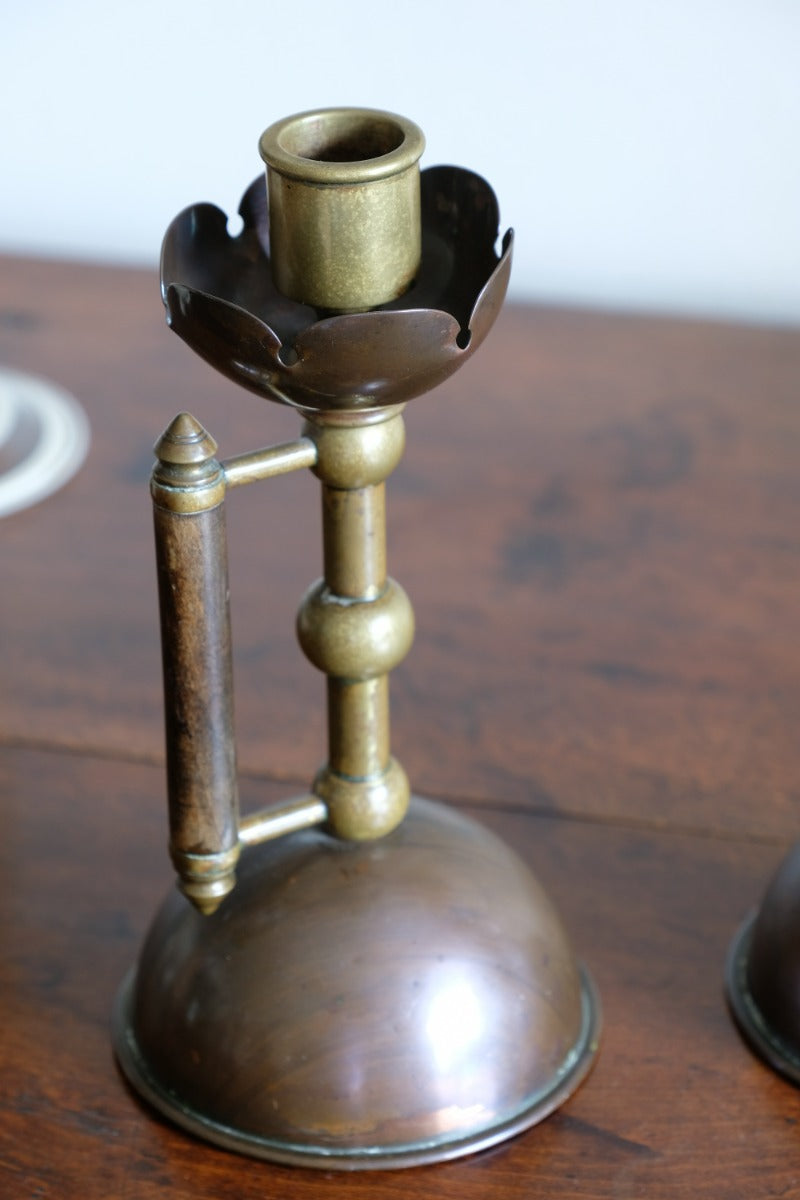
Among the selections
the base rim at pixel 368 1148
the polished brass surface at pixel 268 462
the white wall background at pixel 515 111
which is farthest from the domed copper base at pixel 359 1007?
the white wall background at pixel 515 111

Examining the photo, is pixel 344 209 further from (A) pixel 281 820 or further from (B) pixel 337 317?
(A) pixel 281 820

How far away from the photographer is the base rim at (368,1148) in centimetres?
51

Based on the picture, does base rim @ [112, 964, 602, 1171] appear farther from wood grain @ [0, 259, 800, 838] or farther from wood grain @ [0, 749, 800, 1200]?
wood grain @ [0, 259, 800, 838]

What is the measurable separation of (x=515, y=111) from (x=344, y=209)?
2.44 feet

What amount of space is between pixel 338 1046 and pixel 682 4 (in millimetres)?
833

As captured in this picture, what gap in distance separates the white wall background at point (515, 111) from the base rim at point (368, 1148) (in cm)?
72

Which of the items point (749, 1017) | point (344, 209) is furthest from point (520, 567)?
point (344, 209)

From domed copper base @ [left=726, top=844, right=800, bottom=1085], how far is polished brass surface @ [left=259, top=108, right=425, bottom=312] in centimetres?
27

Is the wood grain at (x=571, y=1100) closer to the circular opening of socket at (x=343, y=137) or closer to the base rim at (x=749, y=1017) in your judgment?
the base rim at (x=749, y=1017)

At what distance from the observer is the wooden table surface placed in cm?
54

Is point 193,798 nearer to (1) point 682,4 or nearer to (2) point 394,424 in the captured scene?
(2) point 394,424

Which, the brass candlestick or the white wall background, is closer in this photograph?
the brass candlestick

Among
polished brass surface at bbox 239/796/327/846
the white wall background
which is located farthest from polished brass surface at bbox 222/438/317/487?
the white wall background

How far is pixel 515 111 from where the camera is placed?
1126 mm
